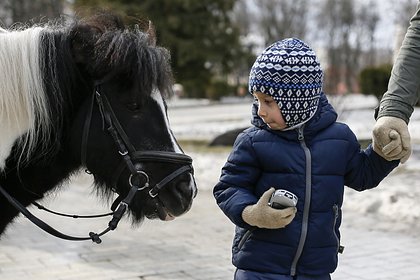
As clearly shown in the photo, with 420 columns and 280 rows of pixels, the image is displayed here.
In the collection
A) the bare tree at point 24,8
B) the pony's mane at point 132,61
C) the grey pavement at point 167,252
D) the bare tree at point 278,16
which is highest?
the pony's mane at point 132,61

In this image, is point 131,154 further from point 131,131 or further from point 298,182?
point 298,182

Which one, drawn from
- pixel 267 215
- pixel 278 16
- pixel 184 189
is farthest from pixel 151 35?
pixel 278 16

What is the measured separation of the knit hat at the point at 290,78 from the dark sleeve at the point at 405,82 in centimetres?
30

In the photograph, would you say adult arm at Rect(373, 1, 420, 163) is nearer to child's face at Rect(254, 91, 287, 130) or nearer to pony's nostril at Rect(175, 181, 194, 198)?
child's face at Rect(254, 91, 287, 130)

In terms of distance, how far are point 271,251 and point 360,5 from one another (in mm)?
68048

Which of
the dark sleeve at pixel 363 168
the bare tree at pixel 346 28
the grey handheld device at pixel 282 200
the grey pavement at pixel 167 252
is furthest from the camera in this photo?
the bare tree at pixel 346 28

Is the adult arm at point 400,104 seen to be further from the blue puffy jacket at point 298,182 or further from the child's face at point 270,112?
the child's face at point 270,112

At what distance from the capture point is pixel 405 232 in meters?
5.97

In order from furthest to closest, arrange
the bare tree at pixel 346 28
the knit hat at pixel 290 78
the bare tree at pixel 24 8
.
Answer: the bare tree at pixel 346 28 → the bare tree at pixel 24 8 → the knit hat at pixel 290 78

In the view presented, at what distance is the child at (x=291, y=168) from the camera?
2.36m

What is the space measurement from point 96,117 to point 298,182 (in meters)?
0.87

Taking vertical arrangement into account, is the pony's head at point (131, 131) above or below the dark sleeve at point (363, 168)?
above

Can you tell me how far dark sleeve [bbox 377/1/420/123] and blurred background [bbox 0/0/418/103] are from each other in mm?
1056

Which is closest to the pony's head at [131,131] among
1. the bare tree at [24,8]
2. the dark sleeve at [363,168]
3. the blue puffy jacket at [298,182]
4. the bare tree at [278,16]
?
the blue puffy jacket at [298,182]
